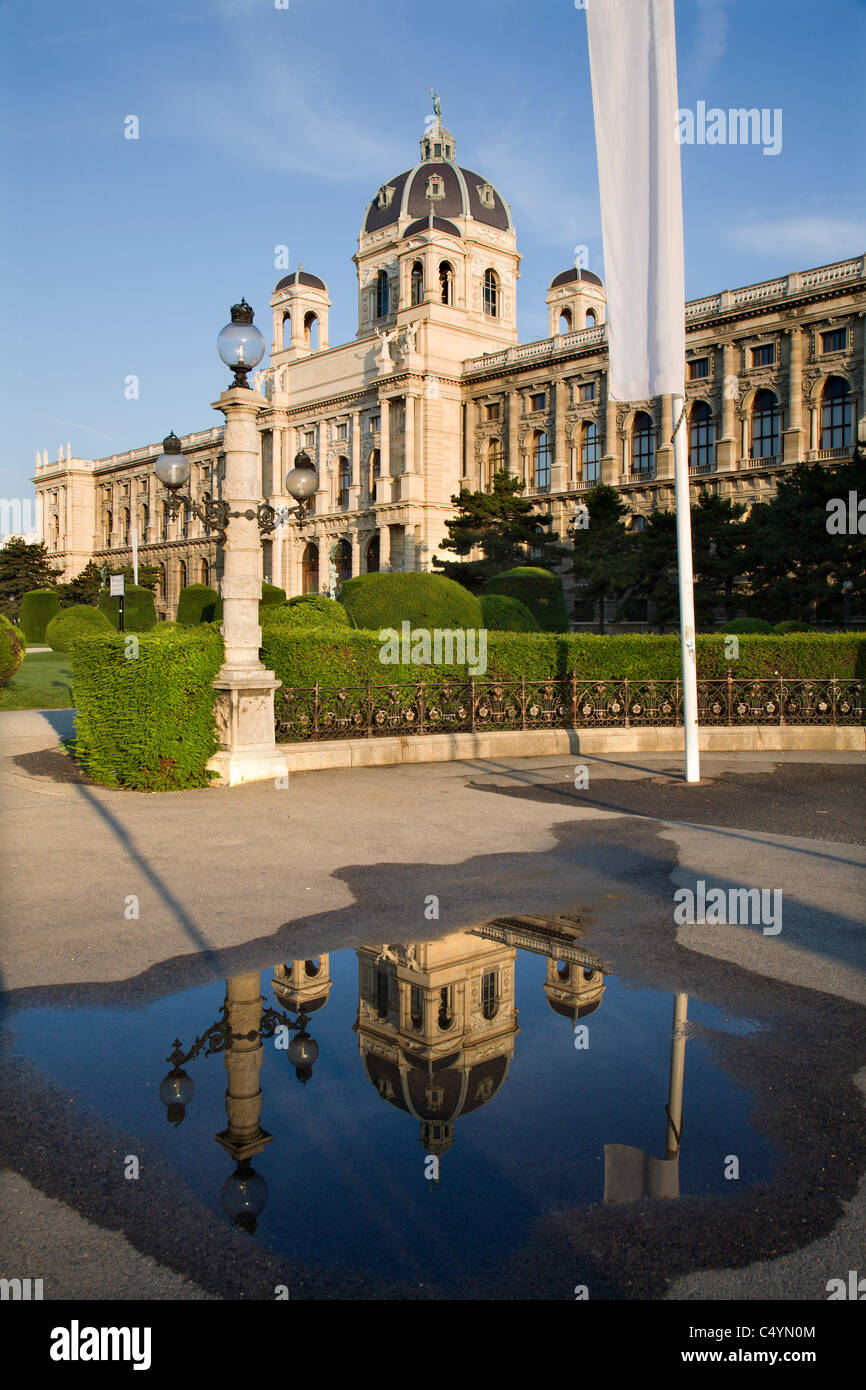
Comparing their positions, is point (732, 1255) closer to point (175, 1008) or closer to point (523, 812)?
point (175, 1008)

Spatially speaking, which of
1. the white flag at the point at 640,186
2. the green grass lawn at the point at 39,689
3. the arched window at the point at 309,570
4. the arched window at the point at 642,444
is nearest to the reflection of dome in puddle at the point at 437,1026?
the white flag at the point at 640,186

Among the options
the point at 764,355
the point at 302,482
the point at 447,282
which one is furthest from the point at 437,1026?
the point at 447,282

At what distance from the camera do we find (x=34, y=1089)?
3.80 meters

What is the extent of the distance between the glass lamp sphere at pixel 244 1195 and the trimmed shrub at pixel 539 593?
26.0 metres

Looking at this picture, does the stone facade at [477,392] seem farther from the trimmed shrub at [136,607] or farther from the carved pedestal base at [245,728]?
the carved pedestal base at [245,728]

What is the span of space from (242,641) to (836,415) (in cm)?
3949

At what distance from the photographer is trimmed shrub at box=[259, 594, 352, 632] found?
14.3m

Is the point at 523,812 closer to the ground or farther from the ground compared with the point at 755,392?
closer to the ground

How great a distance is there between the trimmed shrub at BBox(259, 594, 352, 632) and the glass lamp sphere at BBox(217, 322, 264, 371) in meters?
3.81

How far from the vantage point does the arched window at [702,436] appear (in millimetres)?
47312

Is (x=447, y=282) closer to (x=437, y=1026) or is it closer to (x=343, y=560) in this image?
(x=343, y=560)

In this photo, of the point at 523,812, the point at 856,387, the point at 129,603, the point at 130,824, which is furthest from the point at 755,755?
the point at 129,603

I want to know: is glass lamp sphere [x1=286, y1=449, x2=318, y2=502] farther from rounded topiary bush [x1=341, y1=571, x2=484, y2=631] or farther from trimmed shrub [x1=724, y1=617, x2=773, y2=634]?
trimmed shrub [x1=724, y1=617, x2=773, y2=634]
